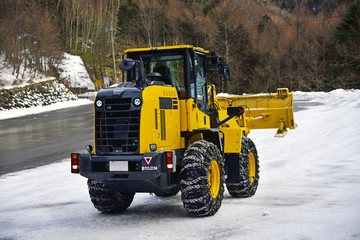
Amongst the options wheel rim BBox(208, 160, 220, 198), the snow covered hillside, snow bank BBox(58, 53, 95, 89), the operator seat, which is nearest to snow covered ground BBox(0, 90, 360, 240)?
wheel rim BBox(208, 160, 220, 198)

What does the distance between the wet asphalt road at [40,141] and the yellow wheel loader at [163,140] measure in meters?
7.61

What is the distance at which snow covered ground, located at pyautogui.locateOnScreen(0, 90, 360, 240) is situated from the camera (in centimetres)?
609

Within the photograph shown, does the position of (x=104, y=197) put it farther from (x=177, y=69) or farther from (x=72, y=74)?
(x=72, y=74)

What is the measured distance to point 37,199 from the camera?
375 inches

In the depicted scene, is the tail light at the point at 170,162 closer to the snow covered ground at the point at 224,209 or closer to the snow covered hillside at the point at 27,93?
the snow covered ground at the point at 224,209

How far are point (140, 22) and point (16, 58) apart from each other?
31894 mm

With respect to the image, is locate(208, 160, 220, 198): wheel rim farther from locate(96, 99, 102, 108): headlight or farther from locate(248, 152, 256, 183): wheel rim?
locate(96, 99, 102, 108): headlight

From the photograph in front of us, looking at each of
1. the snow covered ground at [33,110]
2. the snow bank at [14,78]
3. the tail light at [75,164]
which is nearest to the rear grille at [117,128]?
the tail light at [75,164]

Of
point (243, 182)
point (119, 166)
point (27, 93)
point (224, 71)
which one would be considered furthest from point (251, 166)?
point (27, 93)

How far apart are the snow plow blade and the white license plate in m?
5.80

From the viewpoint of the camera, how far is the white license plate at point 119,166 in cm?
660

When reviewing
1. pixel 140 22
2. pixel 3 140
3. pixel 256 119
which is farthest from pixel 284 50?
pixel 256 119

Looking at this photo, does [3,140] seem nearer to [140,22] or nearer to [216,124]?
[216,124]

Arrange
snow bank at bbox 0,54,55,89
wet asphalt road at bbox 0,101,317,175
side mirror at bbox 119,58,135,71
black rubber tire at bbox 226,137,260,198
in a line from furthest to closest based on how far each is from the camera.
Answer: snow bank at bbox 0,54,55,89, wet asphalt road at bbox 0,101,317,175, black rubber tire at bbox 226,137,260,198, side mirror at bbox 119,58,135,71
